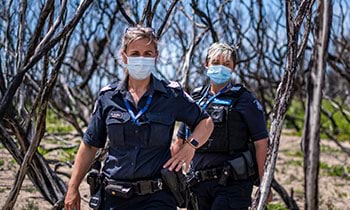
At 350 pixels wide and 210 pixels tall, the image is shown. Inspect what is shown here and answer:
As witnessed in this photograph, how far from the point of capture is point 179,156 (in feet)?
9.19

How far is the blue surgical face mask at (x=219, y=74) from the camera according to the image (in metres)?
3.62

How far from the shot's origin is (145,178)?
2742 mm

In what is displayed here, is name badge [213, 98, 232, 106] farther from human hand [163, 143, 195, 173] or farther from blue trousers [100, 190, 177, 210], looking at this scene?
blue trousers [100, 190, 177, 210]

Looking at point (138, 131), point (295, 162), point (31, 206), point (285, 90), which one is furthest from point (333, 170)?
point (138, 131)

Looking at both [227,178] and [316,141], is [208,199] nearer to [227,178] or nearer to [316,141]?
[227,178]

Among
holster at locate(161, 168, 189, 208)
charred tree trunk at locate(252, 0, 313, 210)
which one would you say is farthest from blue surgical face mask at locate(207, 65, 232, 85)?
holster at locate(161, 168, 189, 208)

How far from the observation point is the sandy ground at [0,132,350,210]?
6.20 metres

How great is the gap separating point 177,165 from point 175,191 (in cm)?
15

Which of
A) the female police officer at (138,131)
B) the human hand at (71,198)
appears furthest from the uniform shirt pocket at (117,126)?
the human hand at (71,198)

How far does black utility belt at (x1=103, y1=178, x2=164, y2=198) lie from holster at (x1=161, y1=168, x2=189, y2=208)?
4 centimetres

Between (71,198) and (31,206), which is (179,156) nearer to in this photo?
(71,198)

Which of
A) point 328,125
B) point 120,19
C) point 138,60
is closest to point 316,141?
point 138,60

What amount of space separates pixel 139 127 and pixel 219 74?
1068mm

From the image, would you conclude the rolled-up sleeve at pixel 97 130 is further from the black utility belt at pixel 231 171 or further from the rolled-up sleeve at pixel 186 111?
the black utility belt at pixel 231 171
